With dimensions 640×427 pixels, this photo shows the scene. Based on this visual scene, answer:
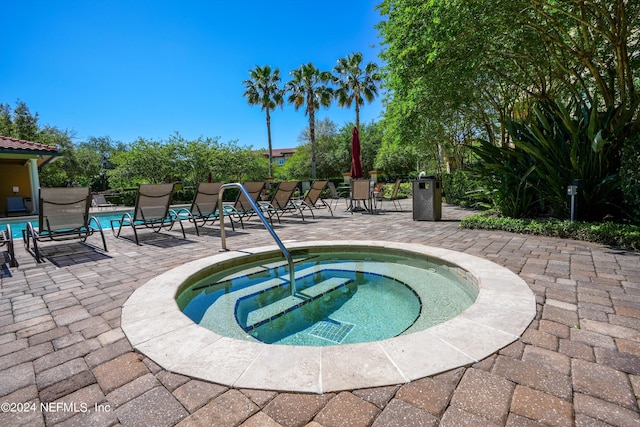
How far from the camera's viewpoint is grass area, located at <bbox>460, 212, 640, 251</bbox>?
3945 mm

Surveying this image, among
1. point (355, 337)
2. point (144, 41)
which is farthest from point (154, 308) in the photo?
point (144, 41)

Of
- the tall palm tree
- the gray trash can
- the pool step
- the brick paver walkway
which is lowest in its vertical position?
the pool step

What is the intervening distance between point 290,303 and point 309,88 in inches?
898

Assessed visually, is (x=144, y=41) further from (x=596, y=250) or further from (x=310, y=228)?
(x=596, y=250)

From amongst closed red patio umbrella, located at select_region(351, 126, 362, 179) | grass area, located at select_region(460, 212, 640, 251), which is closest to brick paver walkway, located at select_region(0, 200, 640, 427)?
grass area, located at select_region(460, 212, 640, 251)

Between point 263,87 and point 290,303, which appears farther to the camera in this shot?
point 263,87

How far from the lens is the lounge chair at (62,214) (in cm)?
459

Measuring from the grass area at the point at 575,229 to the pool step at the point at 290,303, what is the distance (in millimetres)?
3679

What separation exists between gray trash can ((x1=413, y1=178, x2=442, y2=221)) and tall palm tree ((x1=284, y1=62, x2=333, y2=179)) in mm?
17898

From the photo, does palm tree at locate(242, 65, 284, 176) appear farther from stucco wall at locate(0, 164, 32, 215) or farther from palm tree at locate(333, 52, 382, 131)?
stucco wall at locate(0, 164, 32, 215)

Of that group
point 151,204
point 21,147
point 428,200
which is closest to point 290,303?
point 151,204

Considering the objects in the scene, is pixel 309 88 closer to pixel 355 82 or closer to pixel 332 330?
pixel 355 82

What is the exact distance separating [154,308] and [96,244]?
4.19 metres

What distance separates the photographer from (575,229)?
15.0ft
